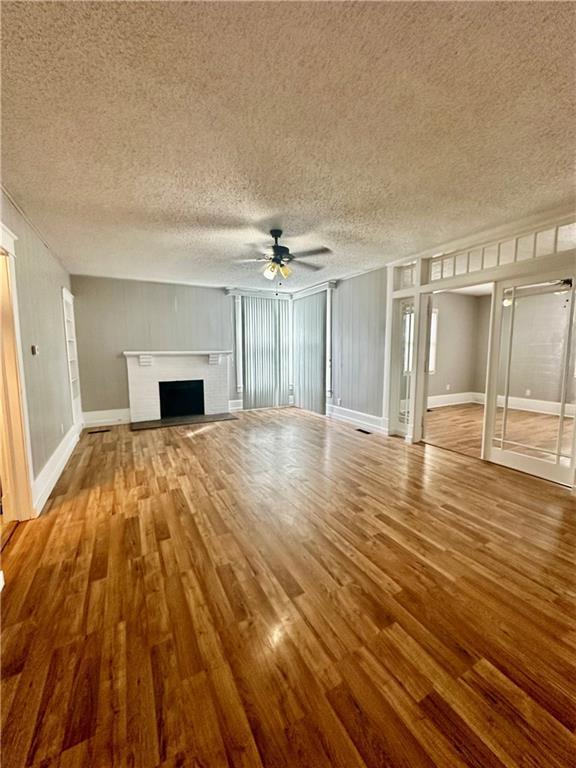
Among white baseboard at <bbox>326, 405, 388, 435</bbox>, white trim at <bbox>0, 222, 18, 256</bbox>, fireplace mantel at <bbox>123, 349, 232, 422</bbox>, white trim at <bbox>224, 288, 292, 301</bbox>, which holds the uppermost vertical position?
white trim at <bbox>224, 288, 292, 301</bbox>

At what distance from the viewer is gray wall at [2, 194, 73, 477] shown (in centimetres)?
276

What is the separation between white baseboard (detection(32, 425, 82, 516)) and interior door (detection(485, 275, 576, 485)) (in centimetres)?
478

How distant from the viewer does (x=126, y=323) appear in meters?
5.98

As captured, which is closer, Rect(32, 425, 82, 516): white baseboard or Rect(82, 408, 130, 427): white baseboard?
Rect(32, 425, 82, 516): white baseboard

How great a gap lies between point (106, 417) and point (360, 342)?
4924mm

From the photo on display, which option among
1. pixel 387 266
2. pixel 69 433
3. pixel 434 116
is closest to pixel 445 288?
pixel 387 266

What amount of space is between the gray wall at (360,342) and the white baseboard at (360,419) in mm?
83

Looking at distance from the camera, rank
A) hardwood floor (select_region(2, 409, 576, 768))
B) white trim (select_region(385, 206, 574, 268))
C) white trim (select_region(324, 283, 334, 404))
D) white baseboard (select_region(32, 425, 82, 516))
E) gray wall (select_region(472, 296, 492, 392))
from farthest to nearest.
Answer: gray wall (select_region(472, 296, 492, 392)), white trim (select_region(324, 283, 334, 404)), white trim (select_region(385, 206, 574, 268)), white baseboard (select_region(32, 425, 82, 516)), hardwood floor (select_region(2, 409, 576, 768))

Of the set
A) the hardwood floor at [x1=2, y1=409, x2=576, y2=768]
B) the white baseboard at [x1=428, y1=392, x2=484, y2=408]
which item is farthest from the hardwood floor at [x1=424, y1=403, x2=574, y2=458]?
the white baseboard at [x1=428, y1=392, x2=484, y2=408]

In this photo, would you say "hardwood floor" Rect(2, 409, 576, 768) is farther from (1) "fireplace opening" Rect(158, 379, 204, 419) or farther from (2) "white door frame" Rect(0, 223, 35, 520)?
(1) "fireplace opening" Rect(158, 379, 204, 419)

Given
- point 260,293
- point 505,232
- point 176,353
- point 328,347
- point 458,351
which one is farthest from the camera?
point 458,351

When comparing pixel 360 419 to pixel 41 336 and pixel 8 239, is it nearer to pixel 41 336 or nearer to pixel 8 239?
pixel 41 336

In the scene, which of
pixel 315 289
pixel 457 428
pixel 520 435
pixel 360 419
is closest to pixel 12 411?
pixel 360 419

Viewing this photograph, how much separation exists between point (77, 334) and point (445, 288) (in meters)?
6.05
